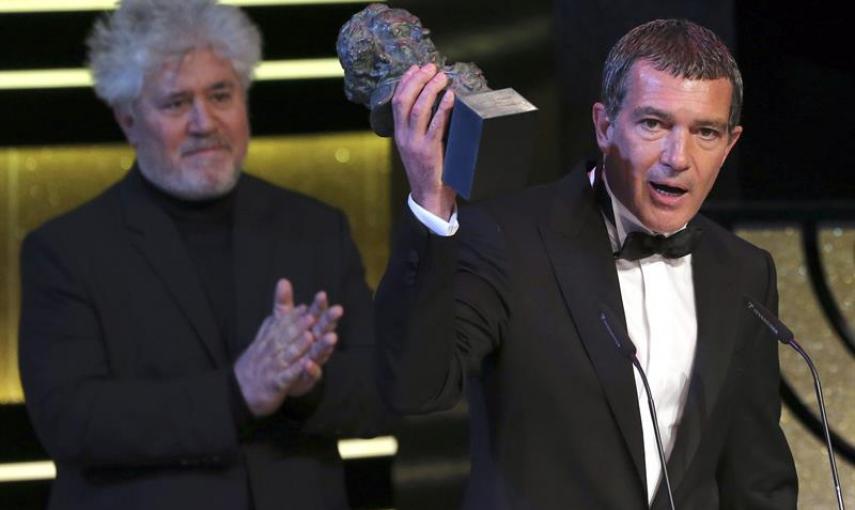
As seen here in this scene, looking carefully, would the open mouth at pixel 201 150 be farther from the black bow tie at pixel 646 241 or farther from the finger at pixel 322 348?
the black bow tie at pixel 646 241

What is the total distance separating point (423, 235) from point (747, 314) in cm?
70

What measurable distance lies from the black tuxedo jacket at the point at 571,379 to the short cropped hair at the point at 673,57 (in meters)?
0.18

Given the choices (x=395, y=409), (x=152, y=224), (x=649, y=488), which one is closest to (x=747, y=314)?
(x=649, y=488)

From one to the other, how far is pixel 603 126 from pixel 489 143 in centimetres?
65

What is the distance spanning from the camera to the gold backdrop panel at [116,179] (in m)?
4.35

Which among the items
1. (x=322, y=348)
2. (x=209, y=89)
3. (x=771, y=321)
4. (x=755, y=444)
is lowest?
(x=755, y=444)

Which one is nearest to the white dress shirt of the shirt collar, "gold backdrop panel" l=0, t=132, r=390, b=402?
the shirt collar

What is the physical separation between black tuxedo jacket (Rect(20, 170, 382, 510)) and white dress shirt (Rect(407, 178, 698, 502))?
0.56 meters

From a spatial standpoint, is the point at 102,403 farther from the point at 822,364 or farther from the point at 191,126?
the point at 822,364

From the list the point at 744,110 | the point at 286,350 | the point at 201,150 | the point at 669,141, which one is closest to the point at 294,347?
the point at 286,350

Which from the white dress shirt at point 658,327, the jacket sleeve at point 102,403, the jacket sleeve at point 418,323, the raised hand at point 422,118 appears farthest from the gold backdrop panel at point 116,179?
the raised hand at point 422,118

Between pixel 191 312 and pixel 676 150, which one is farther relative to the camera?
pixel 191 312

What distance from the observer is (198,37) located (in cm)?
301

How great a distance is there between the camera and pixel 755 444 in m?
2.59
